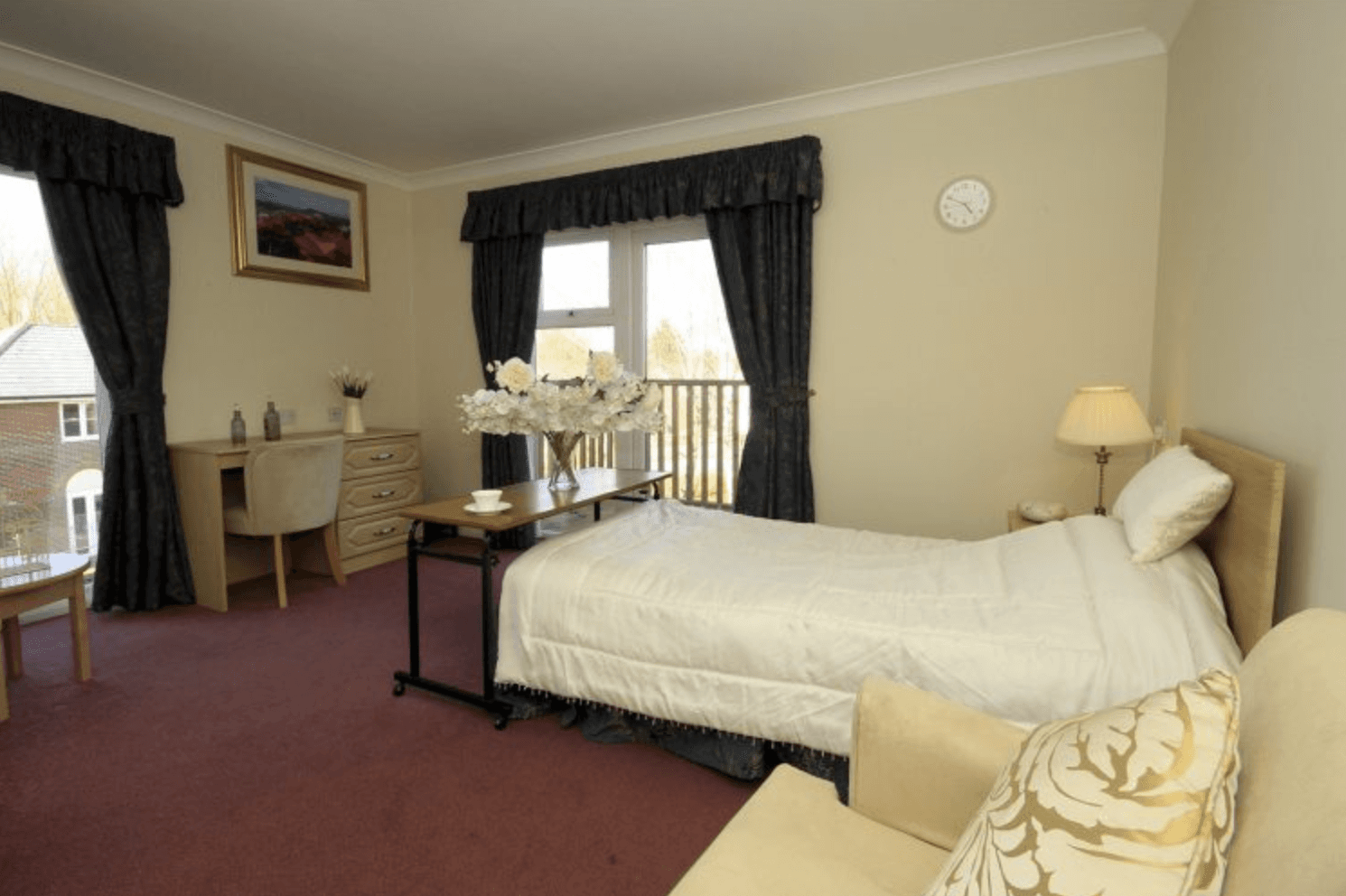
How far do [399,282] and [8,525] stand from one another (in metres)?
2.61

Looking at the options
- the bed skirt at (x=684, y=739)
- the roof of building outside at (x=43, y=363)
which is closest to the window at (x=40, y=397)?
the roof of building outside at (x=43, y=363)

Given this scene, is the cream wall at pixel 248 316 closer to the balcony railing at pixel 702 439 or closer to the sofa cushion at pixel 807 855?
the balcony railing at pixel 702 439

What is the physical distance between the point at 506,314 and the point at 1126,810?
170 inches

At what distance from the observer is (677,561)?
7.06 feet

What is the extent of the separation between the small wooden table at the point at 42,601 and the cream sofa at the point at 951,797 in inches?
104

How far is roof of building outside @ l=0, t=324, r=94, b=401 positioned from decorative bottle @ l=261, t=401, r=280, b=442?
30.6 inches

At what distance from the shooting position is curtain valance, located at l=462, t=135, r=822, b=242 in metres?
3.52

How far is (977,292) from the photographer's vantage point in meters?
3.28

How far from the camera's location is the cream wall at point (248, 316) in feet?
11.7

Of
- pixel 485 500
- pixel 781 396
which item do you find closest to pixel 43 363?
pixel 485 500

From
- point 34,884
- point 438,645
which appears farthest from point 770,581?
point 34,884

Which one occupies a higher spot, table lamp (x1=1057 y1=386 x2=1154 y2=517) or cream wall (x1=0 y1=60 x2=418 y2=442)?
cream wall (x1=0 y1=60 x2=418 y2=442)

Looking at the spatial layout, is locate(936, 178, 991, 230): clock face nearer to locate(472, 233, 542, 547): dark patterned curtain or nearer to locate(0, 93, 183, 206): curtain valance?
locate(472, 233, 542, 547): dark patterned curtain

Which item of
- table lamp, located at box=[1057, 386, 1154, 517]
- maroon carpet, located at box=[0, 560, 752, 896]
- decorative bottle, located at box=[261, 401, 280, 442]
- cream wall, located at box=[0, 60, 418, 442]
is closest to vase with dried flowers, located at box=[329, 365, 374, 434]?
cream wall, located at box=[0, 60, 418, 442]
